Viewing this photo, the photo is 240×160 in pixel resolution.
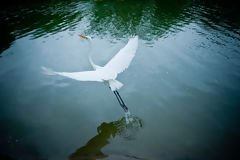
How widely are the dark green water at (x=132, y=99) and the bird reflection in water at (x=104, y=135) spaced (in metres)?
0.02

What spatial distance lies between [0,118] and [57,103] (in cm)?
151

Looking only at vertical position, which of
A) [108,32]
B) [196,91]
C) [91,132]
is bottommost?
[91,132]

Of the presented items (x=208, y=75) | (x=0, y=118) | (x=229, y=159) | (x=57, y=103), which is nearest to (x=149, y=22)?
(x=208, y=75)

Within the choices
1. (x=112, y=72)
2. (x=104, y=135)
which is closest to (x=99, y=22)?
(x=112, y=72)

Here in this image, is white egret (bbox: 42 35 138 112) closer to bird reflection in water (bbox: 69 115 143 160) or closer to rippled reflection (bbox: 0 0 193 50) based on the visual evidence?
bird reflection in water (bbox: 69 115 143 160)

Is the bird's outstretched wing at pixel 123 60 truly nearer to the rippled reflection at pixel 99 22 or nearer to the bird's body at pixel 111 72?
the bird's body at pixel 111 72

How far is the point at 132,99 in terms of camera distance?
4.07 meters

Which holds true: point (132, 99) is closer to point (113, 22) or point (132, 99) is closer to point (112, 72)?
point (112, 72)

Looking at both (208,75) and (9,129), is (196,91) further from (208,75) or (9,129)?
(9,129)

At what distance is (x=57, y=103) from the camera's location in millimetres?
4141

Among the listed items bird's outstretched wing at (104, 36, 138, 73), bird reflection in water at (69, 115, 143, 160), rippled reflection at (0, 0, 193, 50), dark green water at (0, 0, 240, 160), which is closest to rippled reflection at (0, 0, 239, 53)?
rippled reflection at (0, 0, 193, 50)

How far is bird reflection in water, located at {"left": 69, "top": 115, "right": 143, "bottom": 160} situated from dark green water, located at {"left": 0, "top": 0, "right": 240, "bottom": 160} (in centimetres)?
2

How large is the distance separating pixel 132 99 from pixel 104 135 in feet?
4.59

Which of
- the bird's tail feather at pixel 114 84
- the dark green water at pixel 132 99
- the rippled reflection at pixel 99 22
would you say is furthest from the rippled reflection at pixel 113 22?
the bird's tail feather at pixel 114 84
